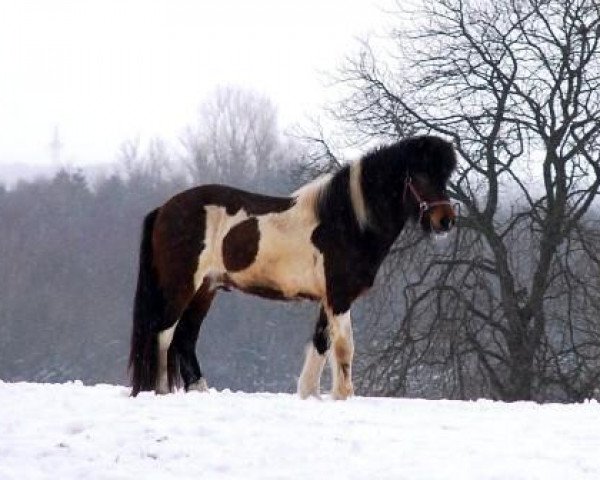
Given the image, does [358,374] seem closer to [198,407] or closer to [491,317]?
[491,317]

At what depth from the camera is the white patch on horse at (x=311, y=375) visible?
8273 mm

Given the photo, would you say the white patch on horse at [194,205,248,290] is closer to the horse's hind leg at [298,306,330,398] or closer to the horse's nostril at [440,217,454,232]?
the horse's hind leg at [298,306,330,398]

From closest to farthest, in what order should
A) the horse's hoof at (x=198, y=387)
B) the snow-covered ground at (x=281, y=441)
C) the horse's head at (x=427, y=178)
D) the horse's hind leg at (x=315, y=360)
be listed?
the snow-covered ground at (x=281, y=441), the horse's head at (x=427, y=178), the horse's hind leg at (x=315, y=360), the horse's hoof at (x=198, y=387)

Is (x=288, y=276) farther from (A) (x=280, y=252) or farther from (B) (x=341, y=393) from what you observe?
(B) (x=341, y=393)

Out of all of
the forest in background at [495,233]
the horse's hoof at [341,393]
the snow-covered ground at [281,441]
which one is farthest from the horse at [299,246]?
the forest in background at [495,233]

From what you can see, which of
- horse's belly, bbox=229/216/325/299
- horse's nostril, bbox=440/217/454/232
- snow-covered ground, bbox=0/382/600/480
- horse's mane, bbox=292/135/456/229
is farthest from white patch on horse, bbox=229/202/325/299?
snow-covered ground, bbox=0/382/600/480

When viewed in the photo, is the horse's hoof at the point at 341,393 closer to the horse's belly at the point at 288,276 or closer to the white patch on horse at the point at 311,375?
the white patch on horse at the point at 311,375

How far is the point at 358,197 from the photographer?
8227 millimetres

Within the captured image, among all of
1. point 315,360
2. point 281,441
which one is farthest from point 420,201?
point 281,441

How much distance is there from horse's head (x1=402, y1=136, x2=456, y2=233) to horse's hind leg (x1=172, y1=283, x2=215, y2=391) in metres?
2.15

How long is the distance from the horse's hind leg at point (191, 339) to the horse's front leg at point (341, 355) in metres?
1.43

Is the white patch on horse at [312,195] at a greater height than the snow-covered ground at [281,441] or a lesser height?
greater

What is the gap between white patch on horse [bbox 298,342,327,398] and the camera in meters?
8.27

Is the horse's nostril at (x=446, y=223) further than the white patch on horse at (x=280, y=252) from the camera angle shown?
No
